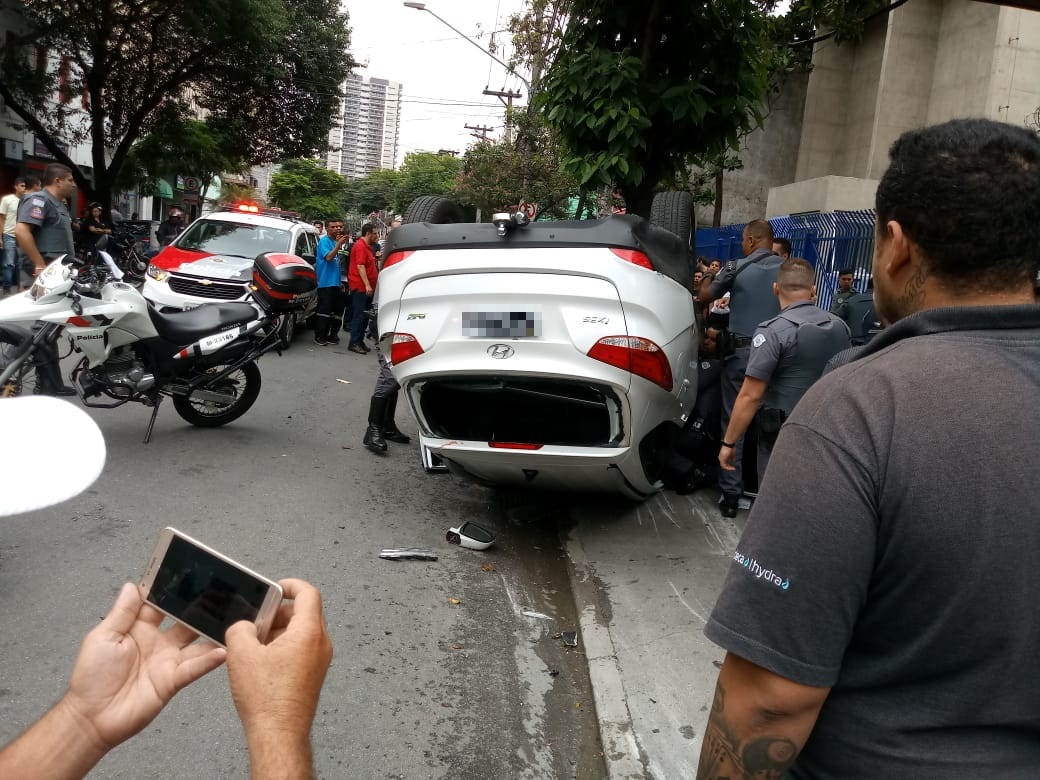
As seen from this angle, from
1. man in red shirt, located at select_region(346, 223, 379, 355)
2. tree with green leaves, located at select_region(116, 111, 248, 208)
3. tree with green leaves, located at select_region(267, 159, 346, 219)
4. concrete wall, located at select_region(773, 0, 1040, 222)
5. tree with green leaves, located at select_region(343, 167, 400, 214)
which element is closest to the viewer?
man in red shirt, located at select_region(346, 223, 379, 355)

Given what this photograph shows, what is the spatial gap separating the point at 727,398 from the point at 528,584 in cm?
224

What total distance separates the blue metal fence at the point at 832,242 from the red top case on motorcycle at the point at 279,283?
4564mm

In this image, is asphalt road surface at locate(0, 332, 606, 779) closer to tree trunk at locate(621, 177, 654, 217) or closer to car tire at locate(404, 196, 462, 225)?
car tire at locate(404, 196, 462, 225)

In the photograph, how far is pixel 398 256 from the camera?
494 cm

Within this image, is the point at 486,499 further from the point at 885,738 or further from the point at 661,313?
the point at 885,738

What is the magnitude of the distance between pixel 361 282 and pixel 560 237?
824cm

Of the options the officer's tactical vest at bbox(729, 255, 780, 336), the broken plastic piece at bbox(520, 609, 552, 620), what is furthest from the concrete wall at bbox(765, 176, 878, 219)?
the broken plastic piece at bbox(520, 609, 552, 620)

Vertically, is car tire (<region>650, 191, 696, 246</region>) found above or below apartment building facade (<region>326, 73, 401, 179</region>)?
below

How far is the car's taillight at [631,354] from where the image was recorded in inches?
177

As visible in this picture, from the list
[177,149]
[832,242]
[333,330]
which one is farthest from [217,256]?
[177,149]

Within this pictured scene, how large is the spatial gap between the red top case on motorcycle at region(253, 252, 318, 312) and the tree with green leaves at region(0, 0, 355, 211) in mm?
16232

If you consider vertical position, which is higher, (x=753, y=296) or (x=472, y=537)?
(x=753, y=296)

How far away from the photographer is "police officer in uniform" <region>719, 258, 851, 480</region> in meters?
5.04

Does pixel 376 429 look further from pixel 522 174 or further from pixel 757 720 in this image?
pixel 522 174
